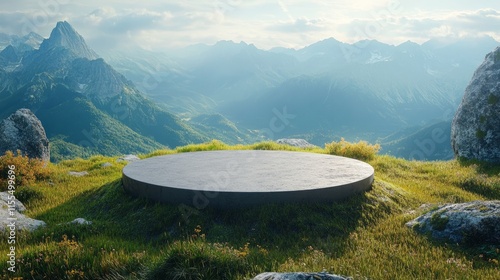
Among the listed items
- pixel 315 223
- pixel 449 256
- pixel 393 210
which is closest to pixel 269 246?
pixel 315 223

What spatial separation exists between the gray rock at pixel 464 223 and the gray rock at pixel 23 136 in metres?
17.6

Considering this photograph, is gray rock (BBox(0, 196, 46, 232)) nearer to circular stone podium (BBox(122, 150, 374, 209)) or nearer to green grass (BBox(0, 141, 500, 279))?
green grass (BBox(0, 141, 500, 279))

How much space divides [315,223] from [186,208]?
9.76 ft

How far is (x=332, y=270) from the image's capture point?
5.64 m

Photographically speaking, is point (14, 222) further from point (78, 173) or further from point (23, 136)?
point (23, 136)

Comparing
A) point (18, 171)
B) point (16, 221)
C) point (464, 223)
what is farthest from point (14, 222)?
point (464, 223)

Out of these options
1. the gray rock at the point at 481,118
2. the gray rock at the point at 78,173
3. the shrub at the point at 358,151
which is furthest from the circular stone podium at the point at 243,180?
the gray rock at the point at 481,118

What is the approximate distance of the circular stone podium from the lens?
8.73 meters

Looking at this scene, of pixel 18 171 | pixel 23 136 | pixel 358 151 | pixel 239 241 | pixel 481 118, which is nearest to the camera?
pixel 239 241

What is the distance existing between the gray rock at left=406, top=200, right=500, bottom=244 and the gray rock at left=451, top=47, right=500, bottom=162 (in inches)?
385

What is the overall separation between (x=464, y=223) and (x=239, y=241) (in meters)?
4.55

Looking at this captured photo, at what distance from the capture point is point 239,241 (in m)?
7.80

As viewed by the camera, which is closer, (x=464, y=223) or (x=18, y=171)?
(x=464, y=223)

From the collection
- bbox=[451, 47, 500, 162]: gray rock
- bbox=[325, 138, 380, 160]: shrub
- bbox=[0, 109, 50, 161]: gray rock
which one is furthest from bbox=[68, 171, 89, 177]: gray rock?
bbox=[451, 47, 500, 162]: gray rock
